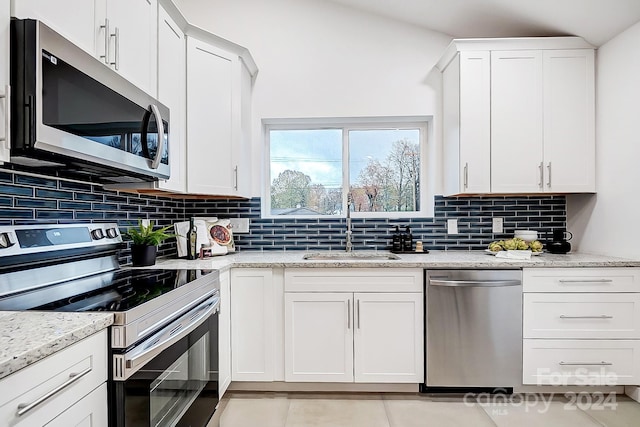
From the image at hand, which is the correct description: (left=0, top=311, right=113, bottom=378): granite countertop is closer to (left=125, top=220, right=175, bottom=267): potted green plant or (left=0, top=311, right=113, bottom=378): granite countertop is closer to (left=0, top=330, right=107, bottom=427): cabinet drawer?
(left=0, top=330, right=107, bottom=427): cabinet drawer

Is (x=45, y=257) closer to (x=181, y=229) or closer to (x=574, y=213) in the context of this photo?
(x=181, y=229)

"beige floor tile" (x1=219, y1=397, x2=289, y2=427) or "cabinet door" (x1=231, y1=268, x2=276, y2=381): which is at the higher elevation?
"cabinet door" (x1=231, y1=268, x2=276, y2=381)

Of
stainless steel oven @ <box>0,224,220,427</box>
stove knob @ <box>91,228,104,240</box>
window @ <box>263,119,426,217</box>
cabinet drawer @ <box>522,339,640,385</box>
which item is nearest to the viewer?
stainless steel oven @ <box>0,224,220,427</box>

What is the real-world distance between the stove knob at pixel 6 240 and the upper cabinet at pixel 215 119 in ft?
3.28

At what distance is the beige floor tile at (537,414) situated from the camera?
2.05 m

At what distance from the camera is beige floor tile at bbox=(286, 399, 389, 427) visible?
6.83 feet

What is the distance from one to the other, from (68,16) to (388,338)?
7.16 ft

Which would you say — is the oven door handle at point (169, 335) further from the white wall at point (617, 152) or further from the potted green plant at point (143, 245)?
the white wall at point (617, 152)

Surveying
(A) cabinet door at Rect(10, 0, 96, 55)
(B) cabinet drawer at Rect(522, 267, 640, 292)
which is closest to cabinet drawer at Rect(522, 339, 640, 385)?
(B) cabinet drawer at Rect(522, 267, 640, 292)

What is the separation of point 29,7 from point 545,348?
2.86m

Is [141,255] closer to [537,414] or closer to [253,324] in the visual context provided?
[253,324]

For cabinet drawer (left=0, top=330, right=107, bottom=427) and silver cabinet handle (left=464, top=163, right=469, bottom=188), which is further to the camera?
silver cabinet handle (left=464, top=163, right=469, bottom=188)

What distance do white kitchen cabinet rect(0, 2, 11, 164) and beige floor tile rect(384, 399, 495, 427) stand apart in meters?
2.10

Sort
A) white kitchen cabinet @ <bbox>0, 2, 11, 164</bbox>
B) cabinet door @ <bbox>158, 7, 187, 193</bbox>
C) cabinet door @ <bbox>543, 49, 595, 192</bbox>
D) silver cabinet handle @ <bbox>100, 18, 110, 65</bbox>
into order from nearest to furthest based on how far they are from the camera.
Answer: white kitchen cabinet @ <bbox>0, 2, 11, 164</bbox> → silver cabinet handle @ <bbox>100, 18, 110, 65</bbox> → cabinet door @ <bbox>158, 7, 187, 193</bbox> → cabinet door @ <bbox>543, 49, 595, 192</bbox>
